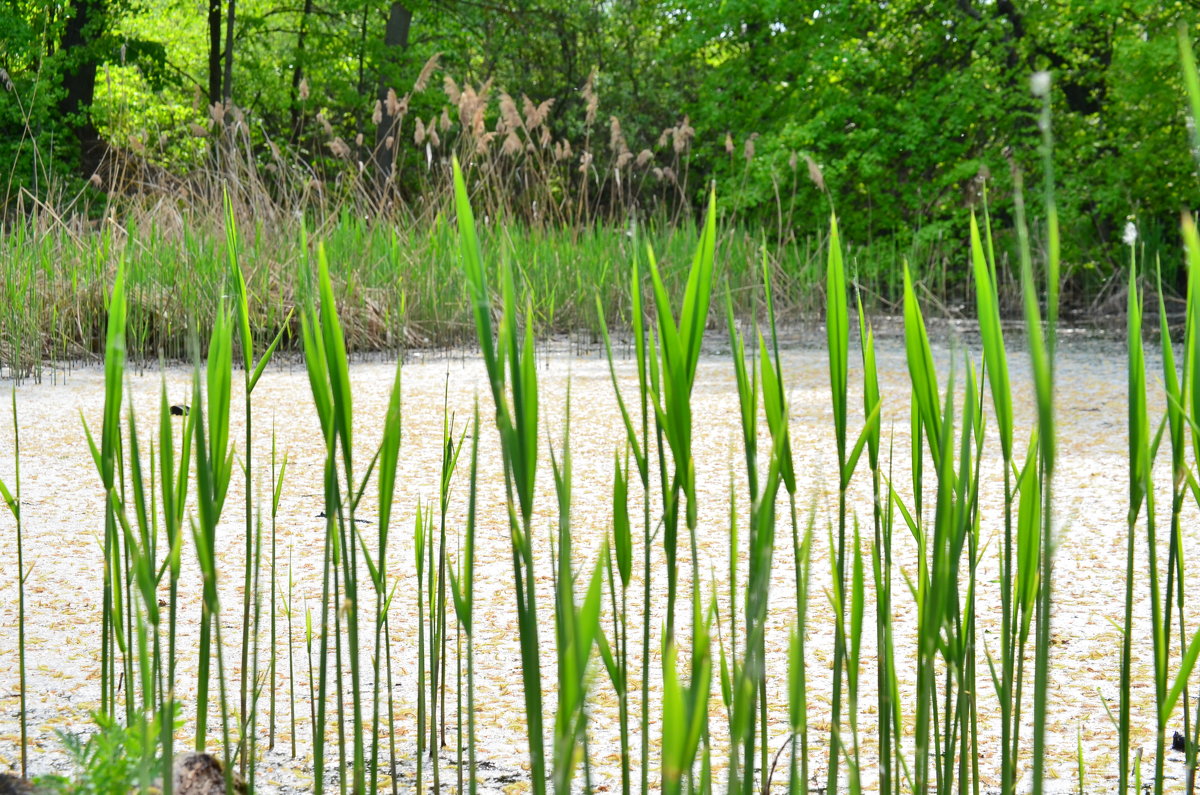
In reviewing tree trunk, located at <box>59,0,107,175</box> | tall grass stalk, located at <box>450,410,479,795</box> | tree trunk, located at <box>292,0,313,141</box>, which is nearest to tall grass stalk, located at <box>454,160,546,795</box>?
tall grass stalk, located at <box>450,410,479,795</box>

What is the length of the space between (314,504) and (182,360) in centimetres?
200

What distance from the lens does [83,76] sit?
11328 millimetres

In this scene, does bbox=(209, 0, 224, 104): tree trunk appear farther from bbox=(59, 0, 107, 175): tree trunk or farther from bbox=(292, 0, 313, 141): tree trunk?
bbox=(59, 0, 107, 175): tree trunk

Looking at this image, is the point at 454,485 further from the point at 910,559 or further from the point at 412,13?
the point at 412,13

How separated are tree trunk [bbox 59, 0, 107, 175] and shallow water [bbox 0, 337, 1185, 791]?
28.1 ft

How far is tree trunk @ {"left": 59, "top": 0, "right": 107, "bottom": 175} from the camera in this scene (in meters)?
10.5

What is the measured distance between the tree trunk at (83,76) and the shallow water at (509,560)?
337 inches

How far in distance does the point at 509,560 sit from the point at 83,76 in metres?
11.1

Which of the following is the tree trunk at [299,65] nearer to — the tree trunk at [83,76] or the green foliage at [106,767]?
the tree trunk at [83,76]

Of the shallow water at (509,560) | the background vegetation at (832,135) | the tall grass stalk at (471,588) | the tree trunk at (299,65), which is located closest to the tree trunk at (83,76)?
the background vegetation at (832,135)

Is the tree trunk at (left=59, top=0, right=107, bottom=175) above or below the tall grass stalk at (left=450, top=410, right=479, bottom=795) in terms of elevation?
above

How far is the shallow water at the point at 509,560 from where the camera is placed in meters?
0.98

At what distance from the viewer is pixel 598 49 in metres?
11.7

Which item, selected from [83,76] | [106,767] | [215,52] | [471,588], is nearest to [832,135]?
[471,588]
